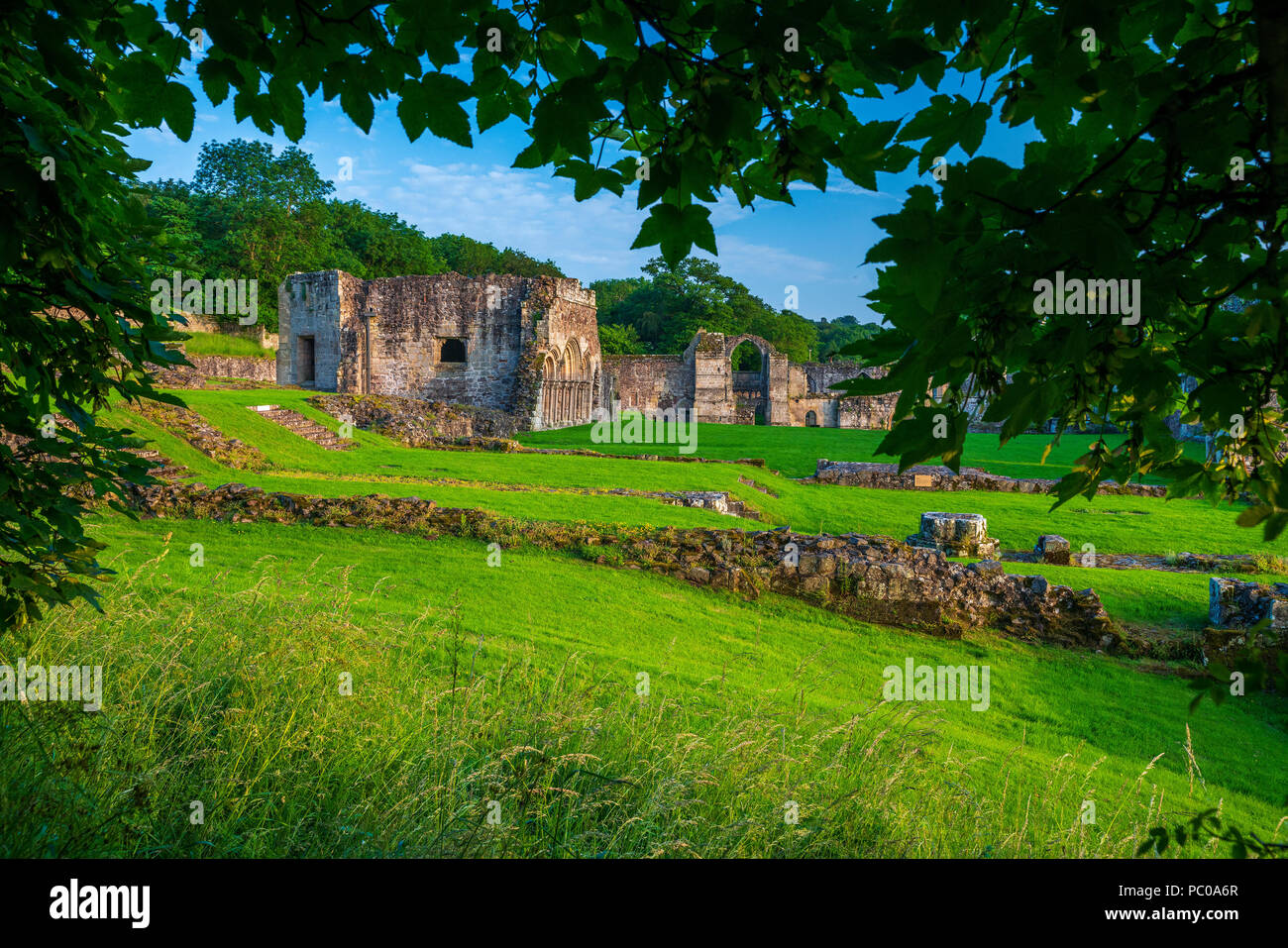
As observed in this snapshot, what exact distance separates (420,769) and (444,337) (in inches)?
1209

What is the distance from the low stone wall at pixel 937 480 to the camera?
18547 mm

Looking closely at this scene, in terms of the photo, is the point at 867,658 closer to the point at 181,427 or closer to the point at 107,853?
the point at 107,853

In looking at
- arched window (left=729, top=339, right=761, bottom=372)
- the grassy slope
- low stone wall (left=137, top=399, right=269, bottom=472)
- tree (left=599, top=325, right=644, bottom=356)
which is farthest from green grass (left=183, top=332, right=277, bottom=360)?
arched window (left=729, top=339, right=761, bottom=372)

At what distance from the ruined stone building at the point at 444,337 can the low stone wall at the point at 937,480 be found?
15.0m

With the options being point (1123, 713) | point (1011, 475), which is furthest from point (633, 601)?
point (1011, 475)

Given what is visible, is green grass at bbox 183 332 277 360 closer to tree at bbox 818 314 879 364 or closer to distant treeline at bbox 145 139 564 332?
distant treeline at bbox 145 139 564 332

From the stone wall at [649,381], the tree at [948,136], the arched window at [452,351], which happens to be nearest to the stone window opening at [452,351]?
the arched window at [452,351]

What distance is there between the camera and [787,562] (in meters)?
9.17

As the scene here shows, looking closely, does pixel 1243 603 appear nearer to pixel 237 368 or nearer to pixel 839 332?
pixel 237 368

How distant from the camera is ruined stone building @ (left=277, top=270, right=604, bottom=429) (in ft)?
103

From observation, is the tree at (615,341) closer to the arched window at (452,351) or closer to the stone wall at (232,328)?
the arched window at (452,351)

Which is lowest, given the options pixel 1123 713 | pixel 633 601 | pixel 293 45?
pixel 1123 713
